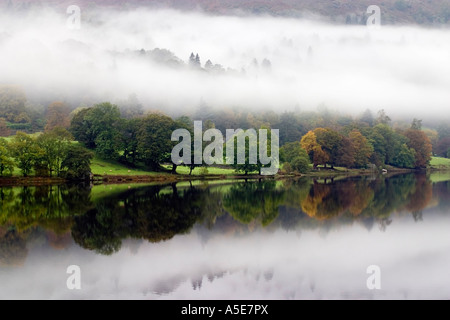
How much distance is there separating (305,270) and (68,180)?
58436mm

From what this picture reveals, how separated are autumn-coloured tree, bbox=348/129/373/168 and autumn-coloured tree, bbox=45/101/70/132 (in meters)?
82.1

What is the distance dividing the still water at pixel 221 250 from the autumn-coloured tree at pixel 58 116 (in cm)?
9944

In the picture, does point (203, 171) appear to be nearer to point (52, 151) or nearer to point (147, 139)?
point (147, 139)

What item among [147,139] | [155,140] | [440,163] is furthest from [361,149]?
[147,139]

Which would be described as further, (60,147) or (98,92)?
(98,92)

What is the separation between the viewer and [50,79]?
197750mm

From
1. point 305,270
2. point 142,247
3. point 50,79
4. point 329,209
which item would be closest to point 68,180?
point 329,209

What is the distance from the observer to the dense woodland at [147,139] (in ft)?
238

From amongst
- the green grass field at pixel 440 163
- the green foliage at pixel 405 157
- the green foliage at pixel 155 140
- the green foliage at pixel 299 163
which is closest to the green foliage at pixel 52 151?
the green foliage at pixel 155 140

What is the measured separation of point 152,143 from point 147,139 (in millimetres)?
1503

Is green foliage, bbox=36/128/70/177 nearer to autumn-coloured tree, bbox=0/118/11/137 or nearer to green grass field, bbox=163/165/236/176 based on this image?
green grass field, bbox=163/165/236/176

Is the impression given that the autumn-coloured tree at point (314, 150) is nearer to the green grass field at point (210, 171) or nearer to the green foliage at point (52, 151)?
the green grass field at point (210, 171)

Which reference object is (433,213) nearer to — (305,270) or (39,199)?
(305,270)

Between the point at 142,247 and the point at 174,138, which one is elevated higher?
the point at 174,138
